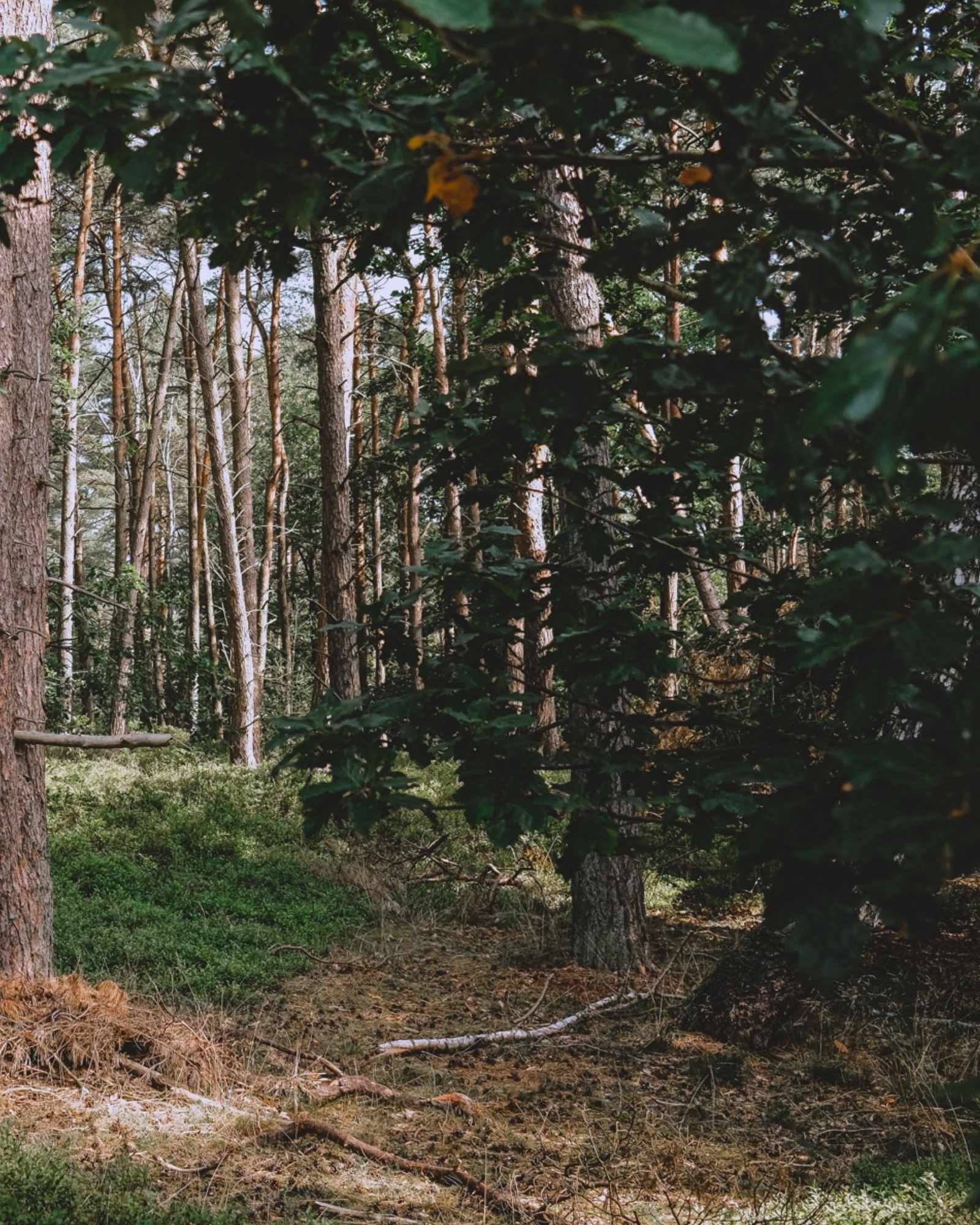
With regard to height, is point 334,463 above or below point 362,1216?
above

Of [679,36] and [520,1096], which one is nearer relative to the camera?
[679,36]

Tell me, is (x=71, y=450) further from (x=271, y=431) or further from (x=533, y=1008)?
(x=533, y=1008)

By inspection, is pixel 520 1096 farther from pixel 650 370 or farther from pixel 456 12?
pixel 456 12

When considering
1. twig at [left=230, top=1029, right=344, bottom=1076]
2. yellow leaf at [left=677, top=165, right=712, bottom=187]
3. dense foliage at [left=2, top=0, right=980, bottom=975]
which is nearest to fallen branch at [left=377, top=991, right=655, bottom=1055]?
twig at [left=230, top=1029, right=344, bottom=1076]

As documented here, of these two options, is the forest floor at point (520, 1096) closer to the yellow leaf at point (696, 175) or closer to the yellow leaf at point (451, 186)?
the yellow leaf at point (696, 175)

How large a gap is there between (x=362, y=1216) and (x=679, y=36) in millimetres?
3859

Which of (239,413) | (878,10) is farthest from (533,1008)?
(239,413)

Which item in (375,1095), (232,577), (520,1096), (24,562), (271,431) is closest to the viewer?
(375,1095)

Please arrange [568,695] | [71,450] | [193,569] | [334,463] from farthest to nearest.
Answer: [193,569] → [71,450] → [334,463] → [568,695]

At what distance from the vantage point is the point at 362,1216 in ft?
11.6

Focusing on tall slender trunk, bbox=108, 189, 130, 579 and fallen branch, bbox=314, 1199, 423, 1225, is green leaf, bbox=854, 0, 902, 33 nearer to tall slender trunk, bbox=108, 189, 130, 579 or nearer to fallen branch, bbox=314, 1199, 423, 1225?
fallen branch, bbox=314, 1199, 423, 1225

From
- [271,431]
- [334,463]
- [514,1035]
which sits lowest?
[514,1035]

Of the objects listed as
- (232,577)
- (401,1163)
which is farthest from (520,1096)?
(232,577)

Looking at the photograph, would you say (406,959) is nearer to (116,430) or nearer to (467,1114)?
(467,1114)
